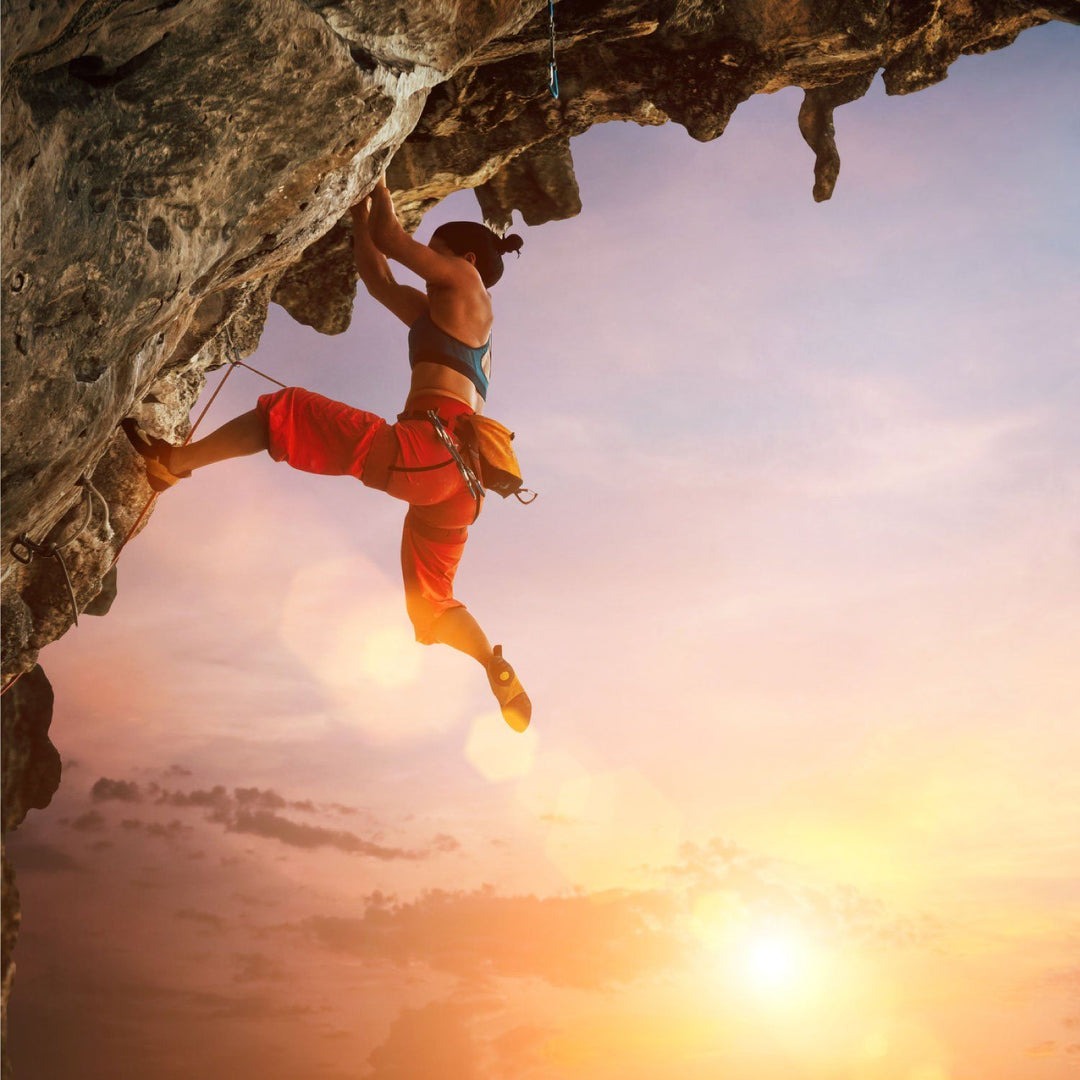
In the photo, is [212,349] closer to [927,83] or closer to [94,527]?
[94,527]

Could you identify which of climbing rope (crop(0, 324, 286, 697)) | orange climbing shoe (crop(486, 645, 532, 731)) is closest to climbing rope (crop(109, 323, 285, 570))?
climbing rope (crop(0, 324, 286, 697))

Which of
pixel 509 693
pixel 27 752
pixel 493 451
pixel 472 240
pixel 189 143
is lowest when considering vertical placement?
pixel 27 752

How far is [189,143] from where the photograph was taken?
4.48 m

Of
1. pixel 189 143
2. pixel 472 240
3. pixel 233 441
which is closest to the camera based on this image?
pixel 189 143

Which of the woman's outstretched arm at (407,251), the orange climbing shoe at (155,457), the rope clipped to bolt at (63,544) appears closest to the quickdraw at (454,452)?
the woman's outstretched arm at (407,251)

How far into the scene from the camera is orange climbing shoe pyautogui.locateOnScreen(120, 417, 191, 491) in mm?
6527

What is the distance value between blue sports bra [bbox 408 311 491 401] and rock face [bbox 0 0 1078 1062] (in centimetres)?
136

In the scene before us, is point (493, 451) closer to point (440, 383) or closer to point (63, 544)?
point (440, 383)

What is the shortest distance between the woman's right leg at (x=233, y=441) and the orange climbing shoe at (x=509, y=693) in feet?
8.98

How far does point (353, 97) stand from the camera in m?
5.08

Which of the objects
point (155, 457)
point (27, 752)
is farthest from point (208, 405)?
point (27, 752)

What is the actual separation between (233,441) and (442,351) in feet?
5.98

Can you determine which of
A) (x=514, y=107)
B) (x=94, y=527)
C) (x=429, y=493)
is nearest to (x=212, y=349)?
(x=94, y=527)

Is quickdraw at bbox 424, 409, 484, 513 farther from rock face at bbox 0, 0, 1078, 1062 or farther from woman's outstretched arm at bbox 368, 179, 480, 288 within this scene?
rock face at bbox 0, 0, 1078, 1062
